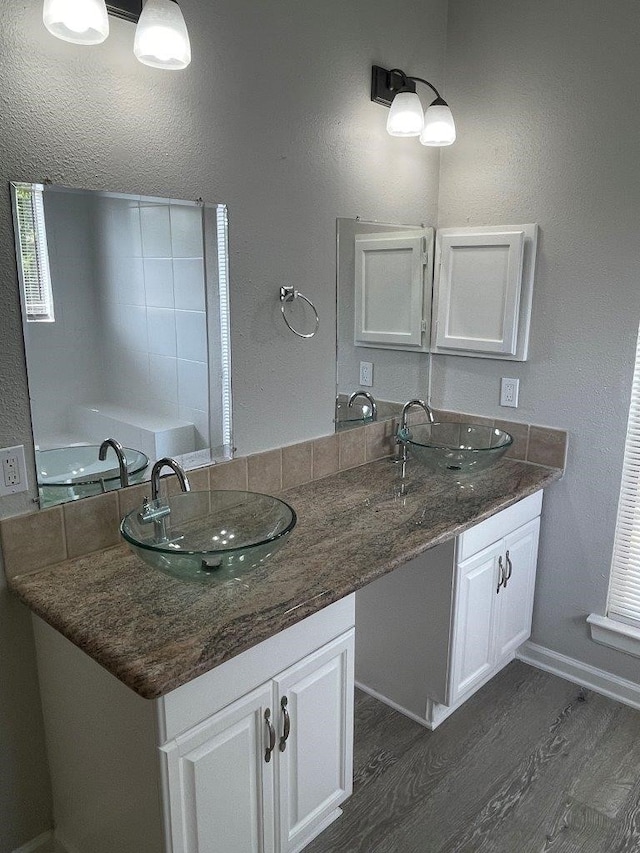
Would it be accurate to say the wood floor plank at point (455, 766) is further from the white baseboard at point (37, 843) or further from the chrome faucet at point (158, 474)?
the chrome faucet at point (158, 474)

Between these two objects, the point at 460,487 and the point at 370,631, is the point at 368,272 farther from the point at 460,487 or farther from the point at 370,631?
the point at 370,631

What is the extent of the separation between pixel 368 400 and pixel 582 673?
4.49ft

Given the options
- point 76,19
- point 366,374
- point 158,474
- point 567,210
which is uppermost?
point 76,19

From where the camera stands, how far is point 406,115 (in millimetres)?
2172

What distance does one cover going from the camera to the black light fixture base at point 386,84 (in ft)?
7.32

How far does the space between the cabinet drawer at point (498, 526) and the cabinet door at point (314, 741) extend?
1.92 ft

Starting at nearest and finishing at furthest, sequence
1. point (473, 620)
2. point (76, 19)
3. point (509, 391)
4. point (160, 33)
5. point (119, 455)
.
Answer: point (76, 19) < point (160, 33) < point (119, 455) < point (473, 620) < point (509, 391)

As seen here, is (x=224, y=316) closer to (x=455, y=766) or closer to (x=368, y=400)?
(x=368, y=400)

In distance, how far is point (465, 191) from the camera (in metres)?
2.54

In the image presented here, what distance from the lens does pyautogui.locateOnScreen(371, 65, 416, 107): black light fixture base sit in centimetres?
223

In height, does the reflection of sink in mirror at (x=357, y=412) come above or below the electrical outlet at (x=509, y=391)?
below

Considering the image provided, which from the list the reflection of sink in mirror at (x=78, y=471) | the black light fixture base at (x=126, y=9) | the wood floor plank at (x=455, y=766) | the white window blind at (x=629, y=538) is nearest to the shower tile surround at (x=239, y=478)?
the reflection of sink in mirror at (x=78, y=471)

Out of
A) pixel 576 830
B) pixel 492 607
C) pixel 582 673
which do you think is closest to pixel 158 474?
pixel 492 607

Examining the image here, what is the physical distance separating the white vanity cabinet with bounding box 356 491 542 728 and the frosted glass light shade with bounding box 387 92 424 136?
1.38 metres
